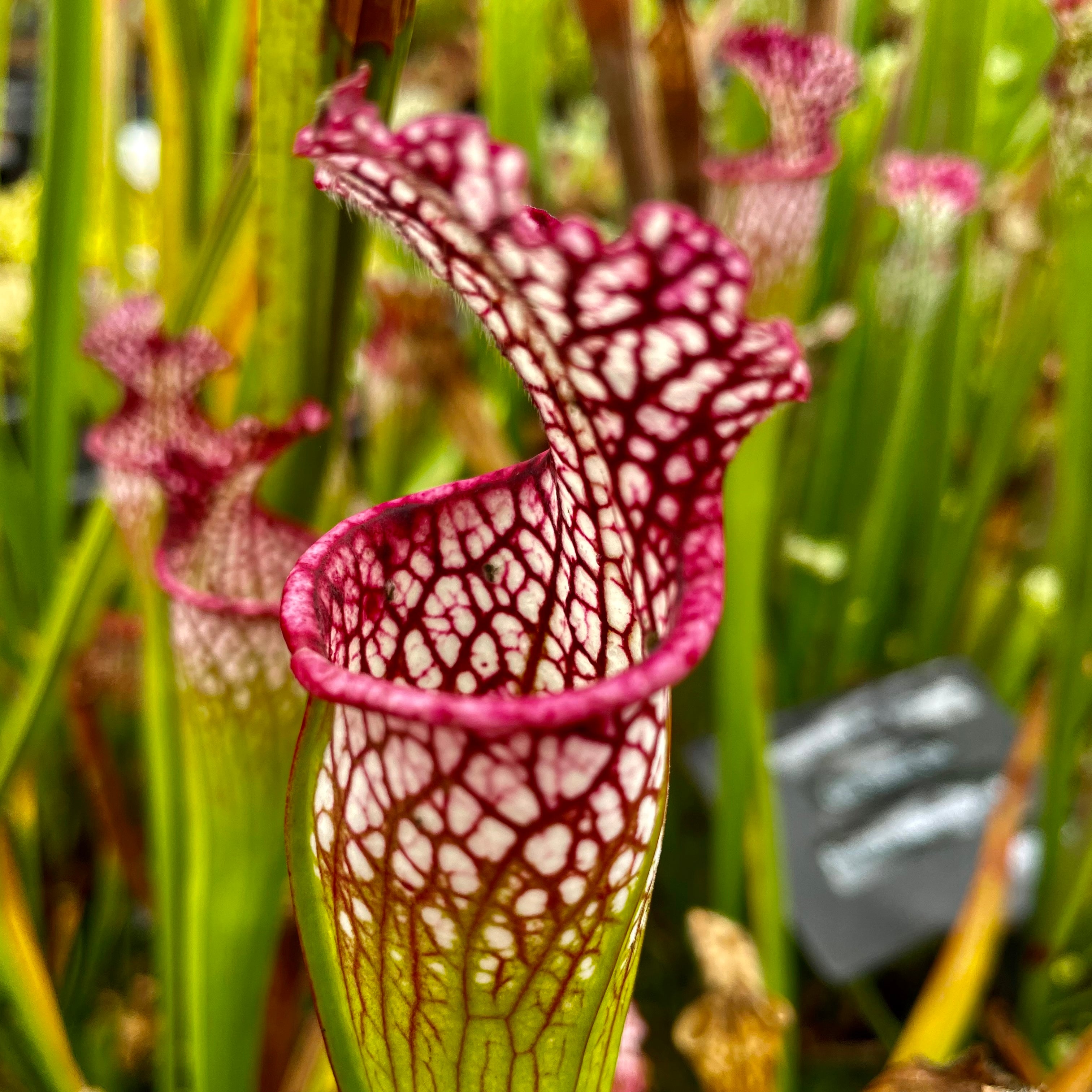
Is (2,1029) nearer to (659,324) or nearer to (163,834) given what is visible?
(163,834)

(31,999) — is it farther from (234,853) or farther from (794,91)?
(794,91)

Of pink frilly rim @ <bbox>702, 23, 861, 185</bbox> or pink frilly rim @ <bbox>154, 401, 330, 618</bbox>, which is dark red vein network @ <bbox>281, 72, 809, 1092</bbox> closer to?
pink frilly rim @ <bbox>154, 401, 330, 618</bbox>

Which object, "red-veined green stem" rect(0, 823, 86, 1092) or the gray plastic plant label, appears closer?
"red-veined green stem" rect(0, 823, 86, 1092)

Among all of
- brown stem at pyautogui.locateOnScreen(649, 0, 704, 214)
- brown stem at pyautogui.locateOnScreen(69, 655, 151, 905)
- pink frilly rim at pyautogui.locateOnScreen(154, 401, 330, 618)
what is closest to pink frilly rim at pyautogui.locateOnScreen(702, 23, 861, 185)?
brown stem at pyautogui.locateOnScreen(649, 0, 704, 214)

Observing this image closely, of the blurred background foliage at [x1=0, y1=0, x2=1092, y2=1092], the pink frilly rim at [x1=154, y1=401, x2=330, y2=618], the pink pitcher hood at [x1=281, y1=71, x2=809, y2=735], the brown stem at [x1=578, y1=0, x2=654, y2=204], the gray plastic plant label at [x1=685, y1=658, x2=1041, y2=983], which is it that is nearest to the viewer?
the pink pitcher hood at [x1=281, y1=71, x2=809, y2=735]

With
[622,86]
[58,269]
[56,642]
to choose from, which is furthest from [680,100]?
[56,642]

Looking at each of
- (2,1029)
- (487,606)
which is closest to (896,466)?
(487,606)

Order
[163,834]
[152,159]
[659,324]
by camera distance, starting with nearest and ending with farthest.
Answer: [659,324] → [163,834] → [152,159]
